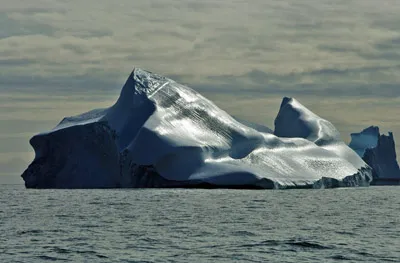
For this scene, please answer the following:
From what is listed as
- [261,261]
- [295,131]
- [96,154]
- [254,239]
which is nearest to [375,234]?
[254,239]

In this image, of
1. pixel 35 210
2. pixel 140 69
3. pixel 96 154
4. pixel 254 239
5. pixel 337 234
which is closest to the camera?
pixel 254 239

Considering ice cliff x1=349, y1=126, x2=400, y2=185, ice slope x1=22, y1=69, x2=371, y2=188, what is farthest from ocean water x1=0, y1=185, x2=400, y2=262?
ice cliff x1=349, y1=126, x2=400, y2=185

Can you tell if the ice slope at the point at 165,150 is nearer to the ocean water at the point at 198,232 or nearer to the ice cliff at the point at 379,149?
the ocean water at the point at 198,232

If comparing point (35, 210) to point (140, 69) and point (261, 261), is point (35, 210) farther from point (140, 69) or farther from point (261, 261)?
point (140, 69)

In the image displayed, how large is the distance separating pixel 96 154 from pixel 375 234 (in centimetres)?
3574

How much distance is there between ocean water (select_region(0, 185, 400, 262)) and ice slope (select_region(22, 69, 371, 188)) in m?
13.3

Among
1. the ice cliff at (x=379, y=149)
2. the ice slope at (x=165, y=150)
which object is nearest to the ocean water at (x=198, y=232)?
the ice slope at (x=165, y=150)

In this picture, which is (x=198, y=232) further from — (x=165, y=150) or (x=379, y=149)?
(x=379, y=149)

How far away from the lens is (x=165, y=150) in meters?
56.9

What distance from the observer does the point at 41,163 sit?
6288cm

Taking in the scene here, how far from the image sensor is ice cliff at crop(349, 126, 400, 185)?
296 feet

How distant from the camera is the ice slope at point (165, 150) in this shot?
5719 cm

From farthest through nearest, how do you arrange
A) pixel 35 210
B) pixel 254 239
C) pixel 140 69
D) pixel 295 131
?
pixel 295 131, pixel 140 69, pixel 35 210, pixel 254 239

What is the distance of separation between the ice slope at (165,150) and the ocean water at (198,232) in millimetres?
13328
